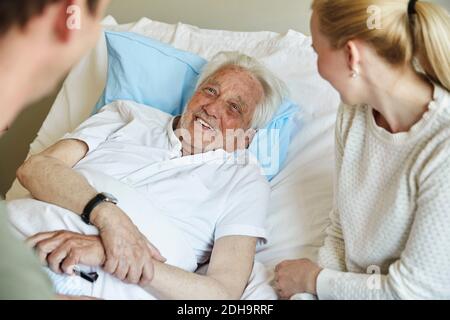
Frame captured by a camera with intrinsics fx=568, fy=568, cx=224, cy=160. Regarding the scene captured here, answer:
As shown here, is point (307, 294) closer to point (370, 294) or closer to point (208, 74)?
point (370, 294)

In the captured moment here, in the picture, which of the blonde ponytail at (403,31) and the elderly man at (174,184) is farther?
the elderly man at (174,184)

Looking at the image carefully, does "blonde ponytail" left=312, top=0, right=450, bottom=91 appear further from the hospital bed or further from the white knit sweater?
the hospital bed

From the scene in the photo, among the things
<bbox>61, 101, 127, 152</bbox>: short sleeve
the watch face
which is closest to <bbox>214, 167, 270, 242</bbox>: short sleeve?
the watch face

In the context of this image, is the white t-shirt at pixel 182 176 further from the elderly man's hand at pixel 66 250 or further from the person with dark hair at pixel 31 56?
the person with dark hair at pixel 31 56

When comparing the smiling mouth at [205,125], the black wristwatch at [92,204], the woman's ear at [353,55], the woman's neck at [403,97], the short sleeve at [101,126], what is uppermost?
the woman's ear at [353,55]

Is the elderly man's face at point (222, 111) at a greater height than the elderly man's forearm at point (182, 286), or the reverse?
the elderly man's face at point (222, 111)

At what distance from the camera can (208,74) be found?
1.37 metres

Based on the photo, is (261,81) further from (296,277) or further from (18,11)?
(18,11)

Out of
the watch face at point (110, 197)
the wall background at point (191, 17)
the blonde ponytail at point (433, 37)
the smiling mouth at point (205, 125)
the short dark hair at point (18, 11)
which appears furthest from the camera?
the wall background at point (191, 17)

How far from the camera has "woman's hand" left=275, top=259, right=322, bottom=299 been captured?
0.99 meters

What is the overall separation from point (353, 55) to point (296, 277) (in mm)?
407

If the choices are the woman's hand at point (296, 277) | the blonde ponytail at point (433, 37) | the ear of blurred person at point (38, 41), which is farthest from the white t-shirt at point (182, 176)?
the ear of blurred person at point (38, 41)

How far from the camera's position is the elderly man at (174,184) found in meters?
1.02

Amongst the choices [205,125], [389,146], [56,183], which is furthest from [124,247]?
[389,146]
